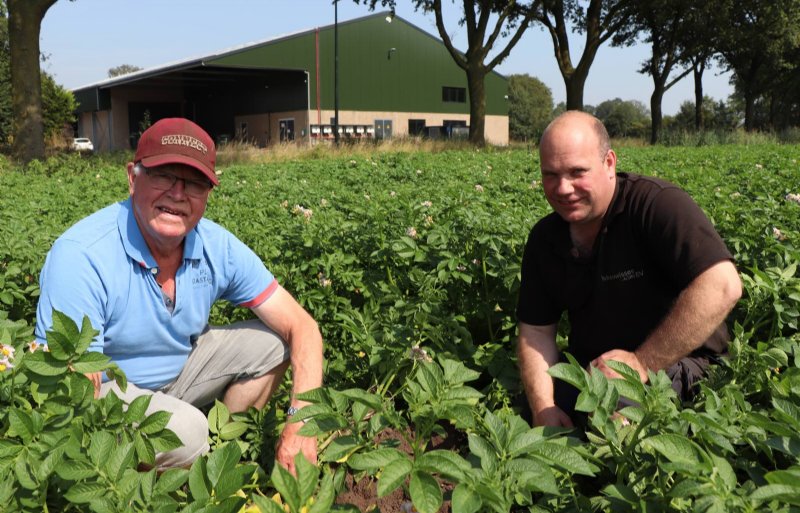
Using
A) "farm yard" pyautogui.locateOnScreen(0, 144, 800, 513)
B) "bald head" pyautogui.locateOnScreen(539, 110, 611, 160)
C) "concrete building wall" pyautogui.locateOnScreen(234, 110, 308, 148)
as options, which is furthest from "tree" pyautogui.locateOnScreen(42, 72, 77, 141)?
"bald head" pyautogui.locateOnScreen(539, 110, 611, 160)

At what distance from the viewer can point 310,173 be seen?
11703 millimetres

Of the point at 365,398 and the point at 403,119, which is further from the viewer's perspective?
the point at 403,119

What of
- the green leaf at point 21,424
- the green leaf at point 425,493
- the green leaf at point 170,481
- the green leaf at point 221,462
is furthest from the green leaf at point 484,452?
the green leaf at point 21,424

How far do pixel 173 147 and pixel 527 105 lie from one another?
95.1 meters

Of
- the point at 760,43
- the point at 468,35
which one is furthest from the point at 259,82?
the point at 760,43

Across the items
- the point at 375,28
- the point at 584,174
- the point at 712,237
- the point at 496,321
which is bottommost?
the point at 496,321

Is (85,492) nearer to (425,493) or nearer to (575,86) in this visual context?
(425,493)

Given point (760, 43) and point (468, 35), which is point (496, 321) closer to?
point (468, 35)

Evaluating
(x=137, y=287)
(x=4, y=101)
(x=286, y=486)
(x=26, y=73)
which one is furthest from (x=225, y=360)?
(x=4, y=101)

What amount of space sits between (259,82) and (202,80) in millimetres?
3919

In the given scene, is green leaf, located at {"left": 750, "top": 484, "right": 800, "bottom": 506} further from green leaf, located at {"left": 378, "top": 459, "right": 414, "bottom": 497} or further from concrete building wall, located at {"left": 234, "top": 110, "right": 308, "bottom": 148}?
concrete building wall, located at {"left": 234, "top": 110, "right": 308, "bottom": 148}

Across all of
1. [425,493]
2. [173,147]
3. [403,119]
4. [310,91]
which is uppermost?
[310,91]

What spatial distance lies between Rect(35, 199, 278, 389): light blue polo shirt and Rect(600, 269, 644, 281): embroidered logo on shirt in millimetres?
1339

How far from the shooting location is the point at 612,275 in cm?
267
